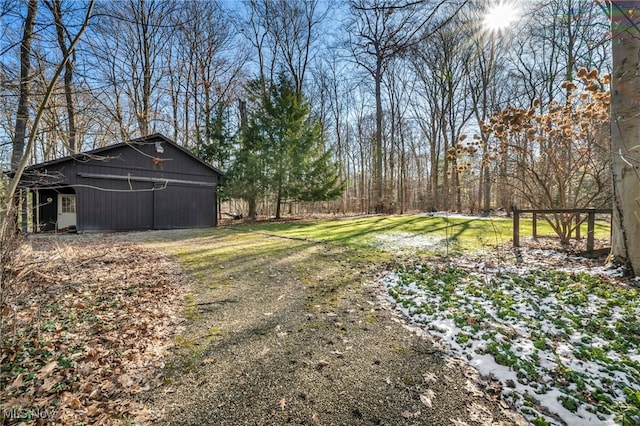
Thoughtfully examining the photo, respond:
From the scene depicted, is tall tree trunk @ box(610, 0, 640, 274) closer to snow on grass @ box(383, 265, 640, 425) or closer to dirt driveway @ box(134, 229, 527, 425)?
snow on grass @ box(383, 265, 640, 425)

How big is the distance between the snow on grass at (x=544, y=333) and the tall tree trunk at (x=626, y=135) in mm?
742

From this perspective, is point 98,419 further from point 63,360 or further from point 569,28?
point 569,28

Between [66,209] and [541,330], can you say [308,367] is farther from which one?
[66,209]

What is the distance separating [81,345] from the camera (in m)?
2.51

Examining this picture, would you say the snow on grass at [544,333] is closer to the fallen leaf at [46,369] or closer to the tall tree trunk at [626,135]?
the tall tree trunk at [626,135]

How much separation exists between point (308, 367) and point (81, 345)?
2085 mm

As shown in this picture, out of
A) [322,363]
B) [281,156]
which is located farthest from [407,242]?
[281,156]

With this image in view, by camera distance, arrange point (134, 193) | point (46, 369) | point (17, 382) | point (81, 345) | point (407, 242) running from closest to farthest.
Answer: point (17, 382)
point (46, 369)
point (81, 345)
point (407, 242)
point (134, 193)

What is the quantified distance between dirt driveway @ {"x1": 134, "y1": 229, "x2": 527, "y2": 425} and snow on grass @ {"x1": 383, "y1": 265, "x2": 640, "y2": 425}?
0.29 metres

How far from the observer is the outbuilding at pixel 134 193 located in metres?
10.6

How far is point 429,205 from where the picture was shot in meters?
22.5

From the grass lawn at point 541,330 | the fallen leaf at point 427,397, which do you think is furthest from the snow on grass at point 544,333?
the fallen leaf at point 427,397

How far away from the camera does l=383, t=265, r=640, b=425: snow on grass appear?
1.93m

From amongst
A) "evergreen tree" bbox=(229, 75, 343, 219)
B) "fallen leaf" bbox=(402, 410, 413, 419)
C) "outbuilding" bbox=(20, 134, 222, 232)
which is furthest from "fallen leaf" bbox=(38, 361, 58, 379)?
"evergreen tree" bbox=(229, 75, 343, 219)
